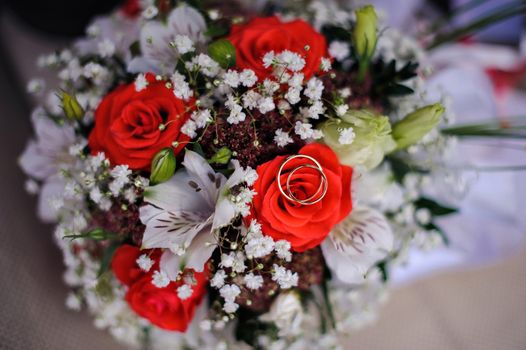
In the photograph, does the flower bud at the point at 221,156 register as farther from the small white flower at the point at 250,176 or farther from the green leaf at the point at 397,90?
the green leaf at the point at 397,90

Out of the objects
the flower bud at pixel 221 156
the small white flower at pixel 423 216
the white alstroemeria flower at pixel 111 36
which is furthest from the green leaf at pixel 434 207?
the white alstroemeria flower at pixel 111 36

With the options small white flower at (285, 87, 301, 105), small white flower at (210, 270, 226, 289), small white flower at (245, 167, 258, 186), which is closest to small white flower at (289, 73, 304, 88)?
Result: small white flower at (285, 87, 301, 105)

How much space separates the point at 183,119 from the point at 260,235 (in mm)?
150

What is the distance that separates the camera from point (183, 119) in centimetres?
47

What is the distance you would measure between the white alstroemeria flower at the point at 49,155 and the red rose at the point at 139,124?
93 mm

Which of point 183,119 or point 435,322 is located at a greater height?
point 183,119

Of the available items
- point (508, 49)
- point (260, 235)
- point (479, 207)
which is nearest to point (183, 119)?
point (260, 235)

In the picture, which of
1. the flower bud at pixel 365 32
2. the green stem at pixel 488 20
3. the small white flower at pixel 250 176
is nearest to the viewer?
the small white flower at pixel 250 176

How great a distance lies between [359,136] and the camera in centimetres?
46

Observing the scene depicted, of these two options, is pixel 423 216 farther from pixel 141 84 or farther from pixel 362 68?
pixel 141 84

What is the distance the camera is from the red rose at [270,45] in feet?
1.63

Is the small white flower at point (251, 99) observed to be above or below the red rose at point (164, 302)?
above

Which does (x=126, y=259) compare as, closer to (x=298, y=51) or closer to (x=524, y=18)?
(x=298, y=51)

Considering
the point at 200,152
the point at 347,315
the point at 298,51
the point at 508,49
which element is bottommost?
the point at 347,315
